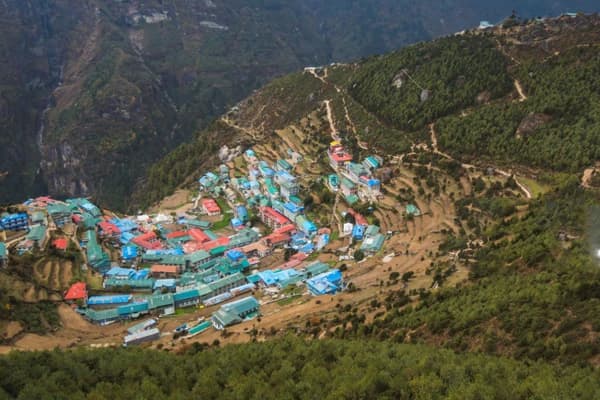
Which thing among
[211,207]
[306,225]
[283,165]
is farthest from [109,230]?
[283,165]

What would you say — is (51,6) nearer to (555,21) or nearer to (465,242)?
(555,21)

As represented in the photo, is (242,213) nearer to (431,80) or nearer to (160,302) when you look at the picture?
(160,302)

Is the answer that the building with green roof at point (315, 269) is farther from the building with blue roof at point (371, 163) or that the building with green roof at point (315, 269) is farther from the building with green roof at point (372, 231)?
the building with blue roof at point (371, 163)

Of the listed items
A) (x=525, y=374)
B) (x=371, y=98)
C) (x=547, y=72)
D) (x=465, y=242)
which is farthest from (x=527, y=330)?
(x=371, y=98)

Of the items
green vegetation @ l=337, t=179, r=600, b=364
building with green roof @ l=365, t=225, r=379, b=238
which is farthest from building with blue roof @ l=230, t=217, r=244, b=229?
green vegetation @ l=337, t=179, r=600, b=364

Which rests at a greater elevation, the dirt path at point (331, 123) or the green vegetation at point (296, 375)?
the dirt path at point (331, 123)

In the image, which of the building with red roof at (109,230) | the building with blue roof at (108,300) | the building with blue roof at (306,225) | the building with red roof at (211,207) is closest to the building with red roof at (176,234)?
the building with red roof at (109,230)

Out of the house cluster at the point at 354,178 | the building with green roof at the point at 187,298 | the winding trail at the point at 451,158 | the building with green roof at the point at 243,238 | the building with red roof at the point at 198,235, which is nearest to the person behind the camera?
the building with green roof at the point at 187,298
